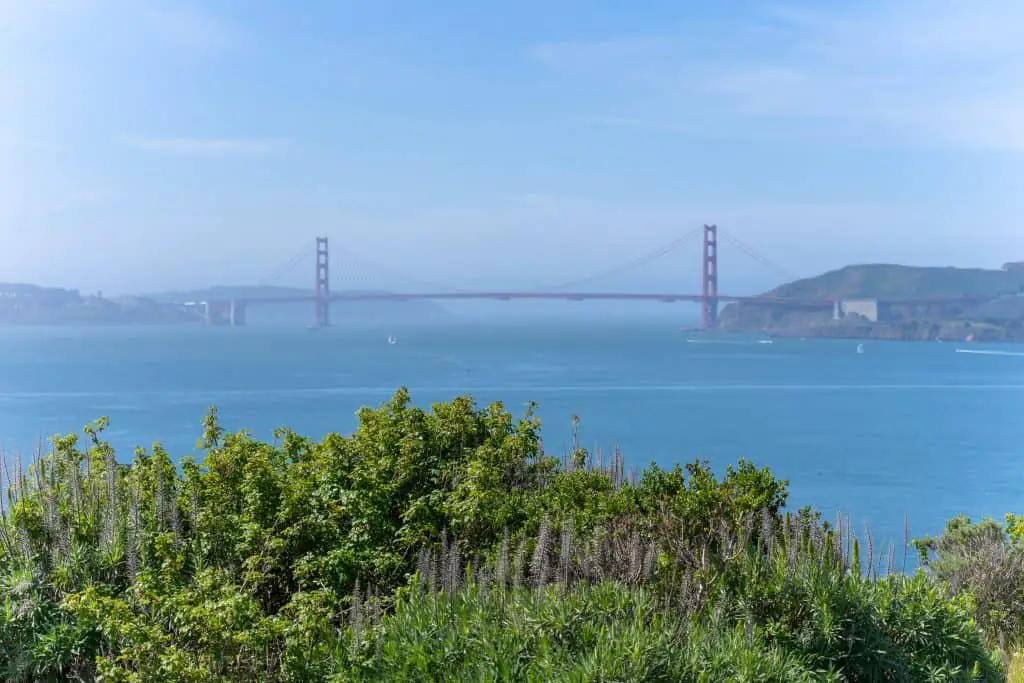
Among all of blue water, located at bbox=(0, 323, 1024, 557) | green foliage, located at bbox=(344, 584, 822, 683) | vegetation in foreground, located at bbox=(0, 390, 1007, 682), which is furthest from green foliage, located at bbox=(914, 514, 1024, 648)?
blue water, located at bbox=(0, 323, 1024, 557)

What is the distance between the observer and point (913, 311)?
129250mm

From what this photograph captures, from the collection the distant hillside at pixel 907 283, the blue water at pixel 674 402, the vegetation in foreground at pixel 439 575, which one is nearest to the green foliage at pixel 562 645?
the vegetation in foreground at pixel 439 575

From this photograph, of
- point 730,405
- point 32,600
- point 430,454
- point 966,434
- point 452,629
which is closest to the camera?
point 452,629

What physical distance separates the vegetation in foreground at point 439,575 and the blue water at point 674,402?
43.4 feet

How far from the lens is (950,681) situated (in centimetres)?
700

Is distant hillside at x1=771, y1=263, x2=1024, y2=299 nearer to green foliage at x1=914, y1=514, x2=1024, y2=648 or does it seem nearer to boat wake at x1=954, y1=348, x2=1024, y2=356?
boat wake at x1=954, y1=348, x2=1024, y2=356

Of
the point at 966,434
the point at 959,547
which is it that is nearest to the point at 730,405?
the point at 966,434

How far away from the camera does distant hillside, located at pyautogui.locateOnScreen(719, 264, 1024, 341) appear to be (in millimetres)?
118688

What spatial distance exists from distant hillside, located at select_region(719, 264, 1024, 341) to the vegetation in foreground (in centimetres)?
10761

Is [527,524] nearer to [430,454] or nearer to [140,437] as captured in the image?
[430,454]

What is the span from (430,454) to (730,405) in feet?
172

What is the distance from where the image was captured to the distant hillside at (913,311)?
119 metres

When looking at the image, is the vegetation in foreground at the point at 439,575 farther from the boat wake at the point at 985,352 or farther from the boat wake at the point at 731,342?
the boat wake at the point at 731,342

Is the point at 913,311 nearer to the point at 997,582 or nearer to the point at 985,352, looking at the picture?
the point at 985,352
